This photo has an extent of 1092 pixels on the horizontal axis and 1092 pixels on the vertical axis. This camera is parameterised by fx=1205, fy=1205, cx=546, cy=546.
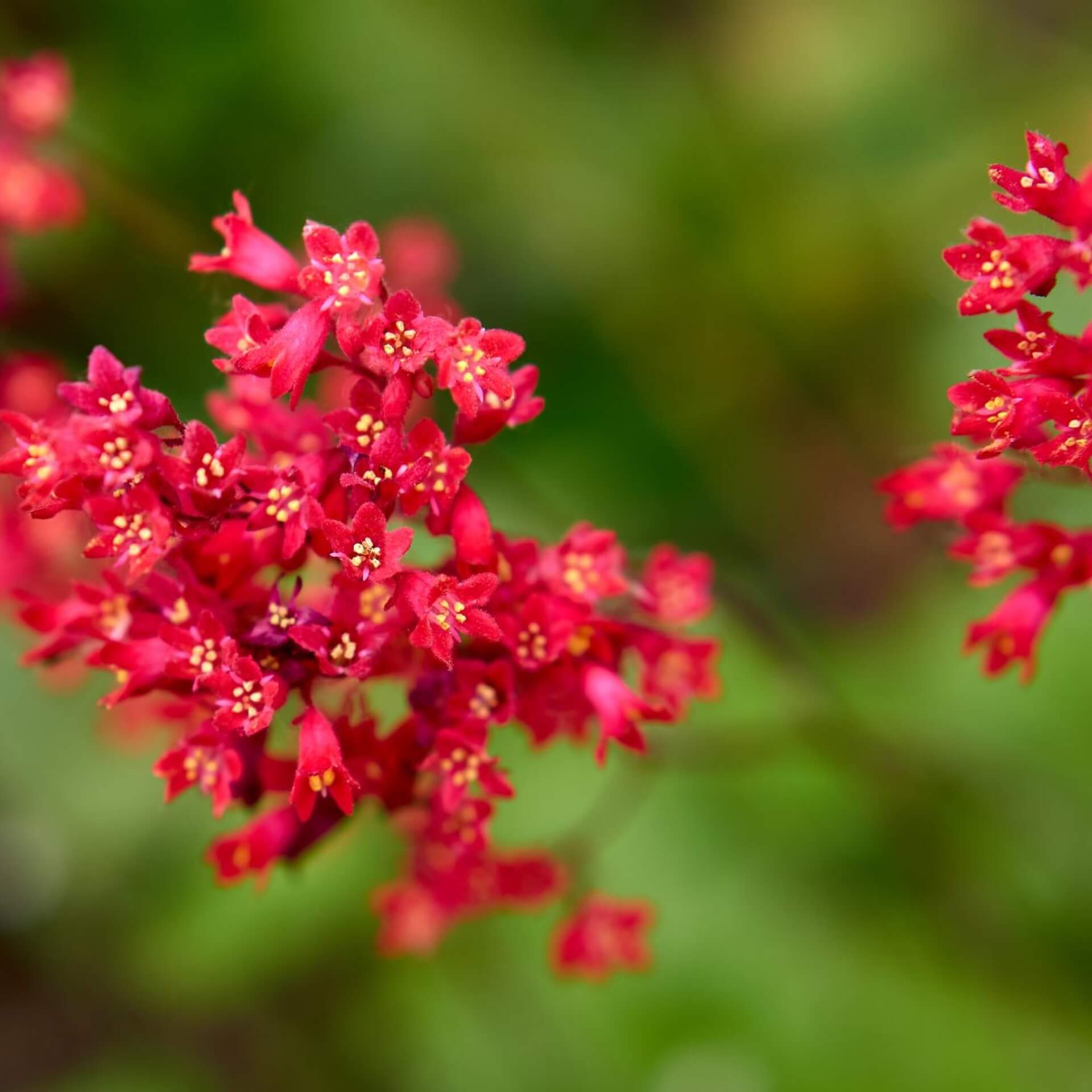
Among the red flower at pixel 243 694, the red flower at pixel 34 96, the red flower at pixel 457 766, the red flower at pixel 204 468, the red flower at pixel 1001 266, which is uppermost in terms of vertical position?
the red flower at pixel 34 96

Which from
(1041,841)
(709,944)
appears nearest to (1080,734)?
(1041,841)

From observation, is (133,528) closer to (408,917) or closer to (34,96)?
(408,917)

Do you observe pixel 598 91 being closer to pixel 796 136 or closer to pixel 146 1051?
pixel 796 136

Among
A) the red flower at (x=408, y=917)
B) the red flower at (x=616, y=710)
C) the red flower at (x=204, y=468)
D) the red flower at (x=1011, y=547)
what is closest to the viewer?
the red flower at (x=204, y=468)

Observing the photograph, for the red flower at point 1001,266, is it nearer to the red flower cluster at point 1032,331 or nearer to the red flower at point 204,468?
the red flower cluster at point 1032,331

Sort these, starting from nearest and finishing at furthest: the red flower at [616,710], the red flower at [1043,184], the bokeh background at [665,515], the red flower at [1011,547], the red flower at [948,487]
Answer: the red flower at [1043,184], the red flower at [616,710], the red flower at [1011,547], the red flower at [948,487], the bokeh background at [665,515]

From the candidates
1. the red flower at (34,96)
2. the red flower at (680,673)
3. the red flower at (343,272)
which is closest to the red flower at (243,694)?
the red flower at (343,272)

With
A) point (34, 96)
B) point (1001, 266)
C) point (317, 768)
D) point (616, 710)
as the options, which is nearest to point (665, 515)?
point (34, 96)
